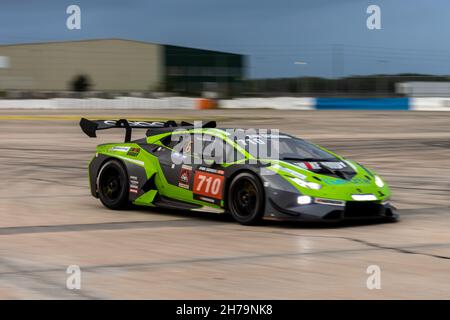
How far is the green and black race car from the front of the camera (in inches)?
386

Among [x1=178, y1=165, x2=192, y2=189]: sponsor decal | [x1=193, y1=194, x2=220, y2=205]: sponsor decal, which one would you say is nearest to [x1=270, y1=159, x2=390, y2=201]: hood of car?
[x1=193, y1=194, x2=220, y2=205]: sponsor decal

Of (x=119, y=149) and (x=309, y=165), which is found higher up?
(x=119, y=149)

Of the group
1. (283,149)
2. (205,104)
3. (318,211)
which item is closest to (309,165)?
(283,149)

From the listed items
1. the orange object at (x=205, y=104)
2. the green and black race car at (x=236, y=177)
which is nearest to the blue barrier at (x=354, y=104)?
the orange object at (x=205, y=104)

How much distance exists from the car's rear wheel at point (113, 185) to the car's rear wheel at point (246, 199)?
1972 mm

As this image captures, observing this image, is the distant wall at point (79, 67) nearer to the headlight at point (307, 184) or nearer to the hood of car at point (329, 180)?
the hood of car at point (329, 180)

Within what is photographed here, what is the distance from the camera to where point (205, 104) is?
163ft

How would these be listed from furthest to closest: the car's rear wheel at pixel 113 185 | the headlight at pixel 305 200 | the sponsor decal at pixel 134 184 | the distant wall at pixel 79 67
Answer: the distant wall at pixel 79 67
the car's rear wheel at pixel 113 185
the sponsor decal at pixel 134 184
the headlight at pixel 305 200

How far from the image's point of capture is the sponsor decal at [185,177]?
10781 millimetres

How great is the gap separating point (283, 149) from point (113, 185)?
8.64 ft

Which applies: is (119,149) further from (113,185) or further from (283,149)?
(283,149)

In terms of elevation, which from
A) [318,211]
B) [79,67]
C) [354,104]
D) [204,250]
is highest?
[79,67]

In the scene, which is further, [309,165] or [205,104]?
[205,104]

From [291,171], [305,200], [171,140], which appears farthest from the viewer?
[171,140]
